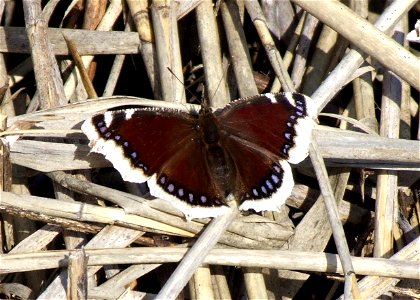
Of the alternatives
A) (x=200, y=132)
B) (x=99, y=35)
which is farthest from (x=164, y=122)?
(x=99, y=35)

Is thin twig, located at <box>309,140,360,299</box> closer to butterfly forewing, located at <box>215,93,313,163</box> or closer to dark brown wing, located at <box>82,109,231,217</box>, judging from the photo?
butterfly forewing, located at <box>215,93,313,163</box>

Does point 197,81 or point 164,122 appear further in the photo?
point 197,81

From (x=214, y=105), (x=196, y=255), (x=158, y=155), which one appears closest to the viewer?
(x=196, y=255)

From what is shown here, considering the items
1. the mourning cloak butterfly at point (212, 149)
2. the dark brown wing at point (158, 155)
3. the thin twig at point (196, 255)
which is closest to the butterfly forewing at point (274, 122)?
the mourning cloak butterfly at point (212, 149)

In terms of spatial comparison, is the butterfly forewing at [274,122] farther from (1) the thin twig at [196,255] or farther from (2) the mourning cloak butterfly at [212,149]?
(1) the thin twig at [196,255]

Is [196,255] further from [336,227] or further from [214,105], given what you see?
[214,105]

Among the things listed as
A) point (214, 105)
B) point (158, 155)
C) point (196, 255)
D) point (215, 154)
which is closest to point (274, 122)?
point (215, 154)

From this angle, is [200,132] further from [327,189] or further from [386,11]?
[386,11]
